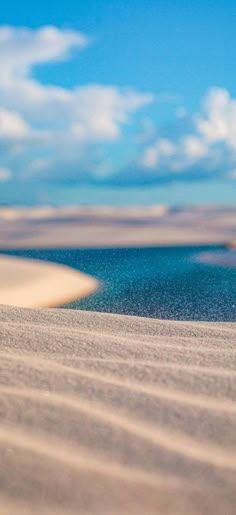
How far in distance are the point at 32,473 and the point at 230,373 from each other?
0.69m

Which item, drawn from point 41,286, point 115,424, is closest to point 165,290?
point 41,286

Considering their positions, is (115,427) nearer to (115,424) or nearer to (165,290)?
(115,424)

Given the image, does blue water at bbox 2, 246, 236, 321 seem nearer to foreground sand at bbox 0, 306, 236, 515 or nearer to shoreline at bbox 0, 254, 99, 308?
shoreline at bbox 0, 254, 99, 308

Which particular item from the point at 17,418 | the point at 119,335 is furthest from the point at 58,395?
the point at 119,335

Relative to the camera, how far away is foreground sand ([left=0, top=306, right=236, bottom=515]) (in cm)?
114

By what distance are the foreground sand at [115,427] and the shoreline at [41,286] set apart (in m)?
2.59

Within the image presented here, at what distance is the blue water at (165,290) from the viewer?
3928 mm

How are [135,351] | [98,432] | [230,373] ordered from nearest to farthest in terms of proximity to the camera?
[98,432], [230,373], [135,351]

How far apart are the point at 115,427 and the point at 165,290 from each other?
3573 millimetres

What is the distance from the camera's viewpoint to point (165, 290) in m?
4.89

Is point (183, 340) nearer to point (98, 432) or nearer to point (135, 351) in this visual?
point (135, 351)

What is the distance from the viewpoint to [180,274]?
6.15 meters

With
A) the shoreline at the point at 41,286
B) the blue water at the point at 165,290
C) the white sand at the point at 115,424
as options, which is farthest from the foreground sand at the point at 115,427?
the shoreline at the point at 41,286

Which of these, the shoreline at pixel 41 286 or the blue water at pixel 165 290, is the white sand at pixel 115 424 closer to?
the blue water at pixel 165 290
